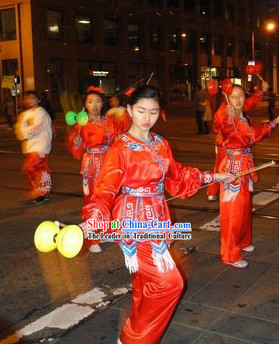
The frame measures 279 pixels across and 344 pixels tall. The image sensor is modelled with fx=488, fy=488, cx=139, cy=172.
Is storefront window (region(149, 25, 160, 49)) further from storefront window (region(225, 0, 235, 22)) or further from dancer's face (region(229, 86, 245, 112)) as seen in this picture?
dancer's face (region(229, 86, 245, 112))

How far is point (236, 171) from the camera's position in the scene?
493 centimetres

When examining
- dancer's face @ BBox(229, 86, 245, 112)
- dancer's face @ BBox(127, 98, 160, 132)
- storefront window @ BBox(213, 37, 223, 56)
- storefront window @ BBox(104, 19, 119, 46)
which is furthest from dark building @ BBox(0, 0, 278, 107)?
dancer's face @ BBox(127, 98, 160, 132)

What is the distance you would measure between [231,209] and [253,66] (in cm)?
294

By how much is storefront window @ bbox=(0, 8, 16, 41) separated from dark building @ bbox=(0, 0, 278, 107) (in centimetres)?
6

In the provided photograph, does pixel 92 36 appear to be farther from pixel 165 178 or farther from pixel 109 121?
pixel 165 178

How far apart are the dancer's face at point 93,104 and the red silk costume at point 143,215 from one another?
2.35 metres

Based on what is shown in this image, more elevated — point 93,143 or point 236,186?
point 93,143

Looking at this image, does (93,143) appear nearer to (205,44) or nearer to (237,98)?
(237,98)

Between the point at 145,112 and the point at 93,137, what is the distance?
249 centimetres

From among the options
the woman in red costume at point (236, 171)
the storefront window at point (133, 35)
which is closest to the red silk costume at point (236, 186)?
the woman in red costume at point (236, 171)

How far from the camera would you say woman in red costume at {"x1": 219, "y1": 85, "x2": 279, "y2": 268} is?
4.80 meters

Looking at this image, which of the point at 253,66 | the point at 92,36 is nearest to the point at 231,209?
the point at 253,66

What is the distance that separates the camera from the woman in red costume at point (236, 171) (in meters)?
4.80

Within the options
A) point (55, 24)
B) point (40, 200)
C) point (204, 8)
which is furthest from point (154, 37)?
point (40, 200)
